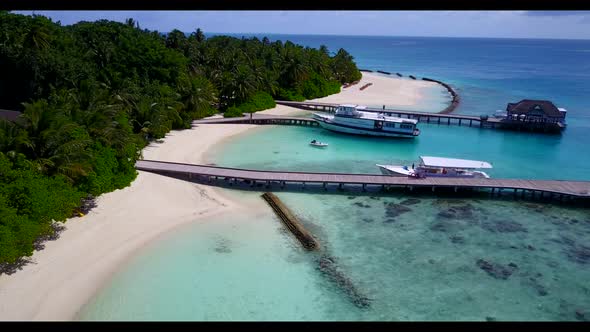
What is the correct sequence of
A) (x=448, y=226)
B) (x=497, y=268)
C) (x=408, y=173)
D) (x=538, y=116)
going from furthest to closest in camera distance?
(x=538, y=116), (x=408, y=173), (x=448, y=226), (x=497, y=268)

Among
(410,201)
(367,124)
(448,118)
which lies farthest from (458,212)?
(448,118)

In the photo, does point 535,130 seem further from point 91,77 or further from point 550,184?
point 91,77

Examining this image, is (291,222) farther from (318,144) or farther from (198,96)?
(198,96)

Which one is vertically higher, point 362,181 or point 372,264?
point 362,181

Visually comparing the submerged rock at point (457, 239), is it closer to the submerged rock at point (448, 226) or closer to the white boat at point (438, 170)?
the submerged rock at point (448, 226)

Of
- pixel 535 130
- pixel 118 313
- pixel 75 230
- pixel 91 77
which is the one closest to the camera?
pixel 118 313

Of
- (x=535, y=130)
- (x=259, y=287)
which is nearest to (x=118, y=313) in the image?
(x=259, y=287)
